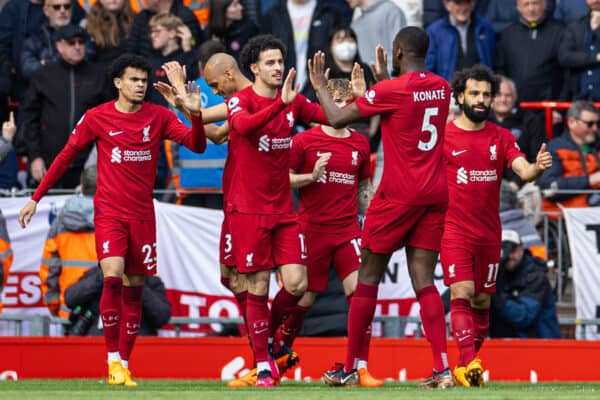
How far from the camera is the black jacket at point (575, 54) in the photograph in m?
17.0

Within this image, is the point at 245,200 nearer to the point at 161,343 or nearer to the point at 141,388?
the point at 141,388

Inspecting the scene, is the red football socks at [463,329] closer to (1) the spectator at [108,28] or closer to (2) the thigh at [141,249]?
(2) the thigh at [141,249]

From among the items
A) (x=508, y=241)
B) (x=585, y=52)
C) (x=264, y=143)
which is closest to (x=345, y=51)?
(x=585, y=52)

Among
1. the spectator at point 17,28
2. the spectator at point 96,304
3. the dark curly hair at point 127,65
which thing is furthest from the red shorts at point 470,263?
the spectator at point 17,28

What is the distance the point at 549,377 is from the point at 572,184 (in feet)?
7.38

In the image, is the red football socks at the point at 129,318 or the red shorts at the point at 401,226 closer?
the red shorts at the point at 401,226

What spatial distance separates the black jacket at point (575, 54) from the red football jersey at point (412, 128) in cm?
617

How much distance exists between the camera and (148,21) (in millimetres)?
16922

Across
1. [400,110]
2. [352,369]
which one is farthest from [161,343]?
[400,110]

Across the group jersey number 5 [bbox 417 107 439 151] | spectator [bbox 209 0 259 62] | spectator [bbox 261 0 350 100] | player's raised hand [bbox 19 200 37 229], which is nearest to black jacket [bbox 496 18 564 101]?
spectator [bbox 261 0 350 100]

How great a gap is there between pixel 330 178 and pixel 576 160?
4032 mm

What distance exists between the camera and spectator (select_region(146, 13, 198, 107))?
53.8 ft

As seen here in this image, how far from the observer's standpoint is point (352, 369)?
1169 cm

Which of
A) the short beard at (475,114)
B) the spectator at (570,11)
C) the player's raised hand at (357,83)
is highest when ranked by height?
the spectator at (570,11)
